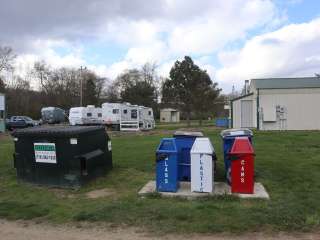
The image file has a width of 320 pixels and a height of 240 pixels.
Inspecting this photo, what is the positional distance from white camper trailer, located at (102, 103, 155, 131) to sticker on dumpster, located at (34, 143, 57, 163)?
105ft

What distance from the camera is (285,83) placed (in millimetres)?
38219

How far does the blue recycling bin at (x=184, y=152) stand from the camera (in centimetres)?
978

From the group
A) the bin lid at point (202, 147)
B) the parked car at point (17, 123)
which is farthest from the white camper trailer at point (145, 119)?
the bin lid at point (202, 147)

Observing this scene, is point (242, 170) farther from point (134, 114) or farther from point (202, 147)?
point (134, 114)

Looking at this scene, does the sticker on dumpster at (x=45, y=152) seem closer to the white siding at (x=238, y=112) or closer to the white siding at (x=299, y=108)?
the white siding at (x=299, y=108)

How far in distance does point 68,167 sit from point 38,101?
256ft

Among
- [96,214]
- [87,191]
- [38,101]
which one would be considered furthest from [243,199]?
[38,101]

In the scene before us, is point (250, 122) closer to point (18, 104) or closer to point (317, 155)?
point (317, 155)

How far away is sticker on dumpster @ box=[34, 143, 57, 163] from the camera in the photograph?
9.69 m

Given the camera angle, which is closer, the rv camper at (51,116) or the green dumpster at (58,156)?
the green dumpster at (58,156)

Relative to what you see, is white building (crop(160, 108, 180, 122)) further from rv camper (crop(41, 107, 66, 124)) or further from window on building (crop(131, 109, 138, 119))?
window on building (crop(131, 109, 138, 119))

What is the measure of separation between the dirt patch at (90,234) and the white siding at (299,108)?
3026 centimetres

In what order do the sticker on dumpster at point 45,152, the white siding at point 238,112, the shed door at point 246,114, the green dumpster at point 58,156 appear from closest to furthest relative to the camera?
the green dumpster at point 58,156, the sticker on dumpster at point 45,152, the white siding at point 238,112, the shed door at point 246,114

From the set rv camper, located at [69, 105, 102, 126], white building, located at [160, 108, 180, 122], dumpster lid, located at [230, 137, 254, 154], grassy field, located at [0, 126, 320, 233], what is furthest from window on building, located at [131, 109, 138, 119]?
white building, located at [160, 108, 180, 122]
